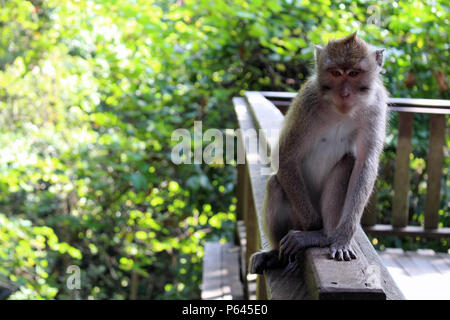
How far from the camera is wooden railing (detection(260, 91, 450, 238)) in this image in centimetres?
389

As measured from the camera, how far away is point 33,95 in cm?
759

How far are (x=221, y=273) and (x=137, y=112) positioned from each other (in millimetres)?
2742

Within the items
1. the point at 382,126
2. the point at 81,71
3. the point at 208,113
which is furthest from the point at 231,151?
the point at 382,126

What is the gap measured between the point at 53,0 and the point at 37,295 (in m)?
Result: 3.93

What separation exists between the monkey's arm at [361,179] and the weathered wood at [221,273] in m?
1.93

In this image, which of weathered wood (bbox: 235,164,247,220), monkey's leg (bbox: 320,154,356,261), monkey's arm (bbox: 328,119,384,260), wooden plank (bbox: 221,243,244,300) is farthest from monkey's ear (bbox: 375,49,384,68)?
weathered wood (bbox: 235,164,247,220)

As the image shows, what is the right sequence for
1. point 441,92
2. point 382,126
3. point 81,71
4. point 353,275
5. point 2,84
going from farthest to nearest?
1. point 2,84
2. point 81,71
3. point 441,92
4. point 382,126
5. point 353,275

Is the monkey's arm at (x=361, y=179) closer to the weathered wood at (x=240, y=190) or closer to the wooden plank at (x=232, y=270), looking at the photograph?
the wooden plank at (x=232, y=270)

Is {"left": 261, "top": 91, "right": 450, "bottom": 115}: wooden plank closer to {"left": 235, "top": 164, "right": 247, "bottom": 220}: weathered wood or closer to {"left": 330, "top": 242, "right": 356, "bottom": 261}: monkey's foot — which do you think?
{"left": 235, "top": 164, "right": 247, "bottom": 220}: weathered wood

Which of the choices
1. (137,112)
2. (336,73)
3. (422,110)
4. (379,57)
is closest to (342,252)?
(336,73)

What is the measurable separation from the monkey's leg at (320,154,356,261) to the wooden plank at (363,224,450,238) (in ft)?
5.84

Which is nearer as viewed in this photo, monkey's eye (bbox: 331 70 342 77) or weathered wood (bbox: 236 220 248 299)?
monkey's eye (bbox: 331 70 342 77)

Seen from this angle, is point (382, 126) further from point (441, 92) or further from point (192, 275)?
point (192, 275)

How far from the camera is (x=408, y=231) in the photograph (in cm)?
405
